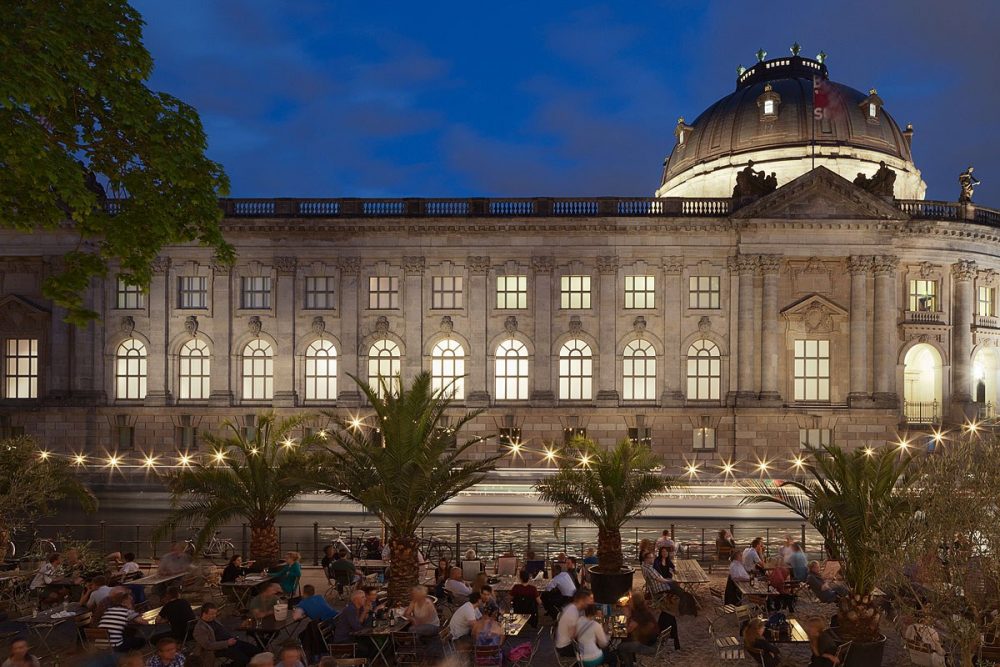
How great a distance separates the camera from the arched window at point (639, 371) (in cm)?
4391

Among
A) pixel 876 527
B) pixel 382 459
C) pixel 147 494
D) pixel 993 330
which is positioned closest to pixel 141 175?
pixel 382 459

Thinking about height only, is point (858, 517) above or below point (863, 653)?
above

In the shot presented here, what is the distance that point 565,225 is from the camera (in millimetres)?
43781

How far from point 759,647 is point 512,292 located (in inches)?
1299

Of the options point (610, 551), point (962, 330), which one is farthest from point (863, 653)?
point (962, 330)

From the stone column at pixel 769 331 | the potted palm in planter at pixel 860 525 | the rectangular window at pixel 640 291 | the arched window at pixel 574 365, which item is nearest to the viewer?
the potted palm in planter at pixel 860 525

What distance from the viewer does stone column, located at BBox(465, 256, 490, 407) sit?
43781 mm

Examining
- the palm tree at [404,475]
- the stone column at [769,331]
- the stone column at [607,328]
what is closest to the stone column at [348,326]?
the stone column at [607,328]

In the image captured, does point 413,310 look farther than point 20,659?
Yes

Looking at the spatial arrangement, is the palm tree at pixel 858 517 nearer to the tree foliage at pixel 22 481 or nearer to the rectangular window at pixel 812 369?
the tree foliage at pixel 22 481

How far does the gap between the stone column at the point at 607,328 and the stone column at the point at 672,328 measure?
291 cm

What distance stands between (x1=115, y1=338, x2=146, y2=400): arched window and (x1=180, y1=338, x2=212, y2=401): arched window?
2.48 metres

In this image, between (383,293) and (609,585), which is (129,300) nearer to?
(383,293)

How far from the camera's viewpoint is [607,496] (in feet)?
61.1
